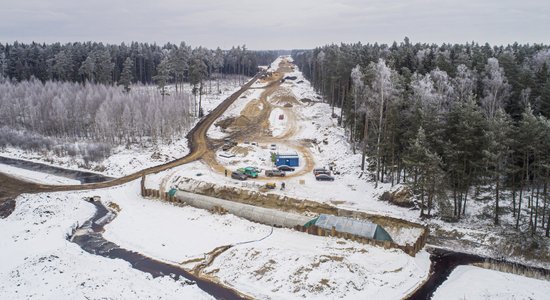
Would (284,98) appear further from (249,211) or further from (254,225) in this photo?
(254,225)

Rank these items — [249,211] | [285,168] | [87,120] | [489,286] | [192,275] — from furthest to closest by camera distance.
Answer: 1. [87,120]
2. [285,168]
3. [249,211]
4. [192,275]
5. [489,286]

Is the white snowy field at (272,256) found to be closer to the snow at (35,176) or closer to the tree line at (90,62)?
the snow at (35,176)

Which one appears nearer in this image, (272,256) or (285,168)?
(272,256)

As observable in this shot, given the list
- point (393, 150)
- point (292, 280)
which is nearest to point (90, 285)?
point (292, 280)

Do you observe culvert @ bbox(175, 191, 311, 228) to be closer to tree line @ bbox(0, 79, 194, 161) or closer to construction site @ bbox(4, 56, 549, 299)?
construction site @ bbox(4, 56, 549, 299)

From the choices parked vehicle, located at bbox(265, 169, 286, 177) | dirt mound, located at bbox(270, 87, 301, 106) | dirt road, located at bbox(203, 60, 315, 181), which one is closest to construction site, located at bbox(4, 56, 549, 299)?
parked vehicle, located at bbox(265, 169, 286, 177)

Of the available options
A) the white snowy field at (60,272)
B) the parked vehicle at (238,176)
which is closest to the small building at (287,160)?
the parked vehicle at (238,176)

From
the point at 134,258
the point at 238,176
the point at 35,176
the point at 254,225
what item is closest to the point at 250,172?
the point at 238,176
